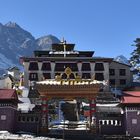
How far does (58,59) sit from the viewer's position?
262 ft

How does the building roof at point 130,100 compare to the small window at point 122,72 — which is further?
the small window at point 122,72

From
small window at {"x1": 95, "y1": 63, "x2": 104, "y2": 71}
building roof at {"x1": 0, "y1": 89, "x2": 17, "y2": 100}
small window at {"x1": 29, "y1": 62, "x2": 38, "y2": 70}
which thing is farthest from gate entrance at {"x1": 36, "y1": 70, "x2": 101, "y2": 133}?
small window at {"x1": 95, "y1": 63, "x2": 104, "y2": 71}

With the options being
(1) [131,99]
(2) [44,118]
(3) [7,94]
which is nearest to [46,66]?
(2) [44,118]

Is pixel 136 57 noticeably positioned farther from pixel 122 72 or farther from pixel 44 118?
pixel 44 118

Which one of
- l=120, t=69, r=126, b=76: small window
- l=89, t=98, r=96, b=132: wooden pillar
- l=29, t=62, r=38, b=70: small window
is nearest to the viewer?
l=89, t=98, r=96, b=132: wooden pillar

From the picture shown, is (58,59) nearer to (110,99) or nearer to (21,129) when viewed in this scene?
(110,99)

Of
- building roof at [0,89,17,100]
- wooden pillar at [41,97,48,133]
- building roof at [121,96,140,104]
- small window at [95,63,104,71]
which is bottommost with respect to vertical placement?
wooden pillar at [41,97,48,133]

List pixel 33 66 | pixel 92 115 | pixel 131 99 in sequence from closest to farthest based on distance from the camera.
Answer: pixel 131 99, pixel 92 115, pixel 33 66

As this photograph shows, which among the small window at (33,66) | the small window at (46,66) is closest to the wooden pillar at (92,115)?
the small window at (46,66)

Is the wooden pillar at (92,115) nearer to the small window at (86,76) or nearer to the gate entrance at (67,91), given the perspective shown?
the gate entrance at (67,91)

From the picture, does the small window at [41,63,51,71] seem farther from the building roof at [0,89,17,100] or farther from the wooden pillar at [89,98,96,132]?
the building roof at [0,89,17,100]

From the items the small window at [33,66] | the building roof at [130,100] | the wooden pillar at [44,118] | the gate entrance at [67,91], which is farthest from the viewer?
the small window at [33,66]

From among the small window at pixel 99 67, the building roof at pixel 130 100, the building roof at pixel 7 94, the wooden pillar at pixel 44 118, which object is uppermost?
the small window at pixel 99 67

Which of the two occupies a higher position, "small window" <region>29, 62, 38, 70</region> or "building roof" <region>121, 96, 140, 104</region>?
"small window" <region>29, 62, 38, 70</region>
